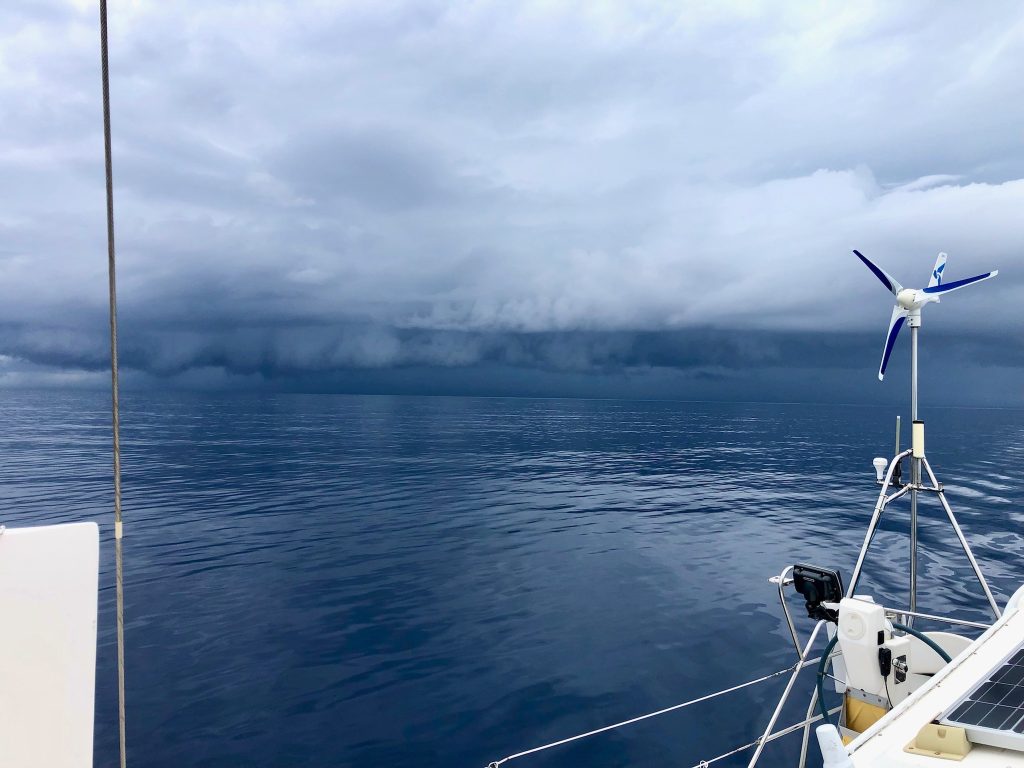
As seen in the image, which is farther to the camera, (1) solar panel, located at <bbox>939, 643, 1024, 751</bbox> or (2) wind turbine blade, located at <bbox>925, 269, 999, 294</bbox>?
(2) wind turbine blade, located at <bbox>925, 269, 999, 294</bbox>

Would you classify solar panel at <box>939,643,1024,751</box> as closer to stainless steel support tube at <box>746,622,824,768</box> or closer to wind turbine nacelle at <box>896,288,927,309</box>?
stainless steel support tube at <box>746,622,824,768</box>

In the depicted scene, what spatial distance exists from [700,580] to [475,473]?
3104 centimetres

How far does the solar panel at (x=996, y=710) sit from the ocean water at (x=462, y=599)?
6211 mm

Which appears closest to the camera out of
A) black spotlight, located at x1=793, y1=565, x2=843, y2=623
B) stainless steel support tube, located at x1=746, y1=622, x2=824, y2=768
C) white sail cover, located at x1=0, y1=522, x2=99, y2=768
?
white sail cover, located at x1=0, y1=522, x2=99, y2=768

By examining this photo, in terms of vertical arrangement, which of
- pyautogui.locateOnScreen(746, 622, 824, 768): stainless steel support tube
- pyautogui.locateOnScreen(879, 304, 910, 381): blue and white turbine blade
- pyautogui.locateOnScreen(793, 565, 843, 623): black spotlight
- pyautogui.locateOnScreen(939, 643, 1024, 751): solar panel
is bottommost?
pyautogui.locateOnScreen(746, 622, 824, 768): stainless steel support tube

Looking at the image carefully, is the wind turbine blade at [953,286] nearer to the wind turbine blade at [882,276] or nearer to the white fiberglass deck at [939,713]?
the wind turbine blade at [882,276]

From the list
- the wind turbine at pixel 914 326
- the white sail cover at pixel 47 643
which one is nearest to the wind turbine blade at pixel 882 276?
the wind turbine at pixel 914 326

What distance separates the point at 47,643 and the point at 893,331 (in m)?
14.7

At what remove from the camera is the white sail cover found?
13.6 ft

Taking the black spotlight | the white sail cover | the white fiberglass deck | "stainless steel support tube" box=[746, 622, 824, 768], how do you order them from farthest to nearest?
the black spotlight, "stainless steel support tube" box=[746, 622, 824, 768], the white fiberglass deck, the white sail cover

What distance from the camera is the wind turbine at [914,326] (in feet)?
35.2

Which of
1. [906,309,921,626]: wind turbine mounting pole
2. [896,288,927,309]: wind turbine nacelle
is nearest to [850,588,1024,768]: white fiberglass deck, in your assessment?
[906,309,921,626]: wind turbine mounting pole

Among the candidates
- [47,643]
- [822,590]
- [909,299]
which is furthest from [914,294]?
[47,643]

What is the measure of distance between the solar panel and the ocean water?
20.4 feet
